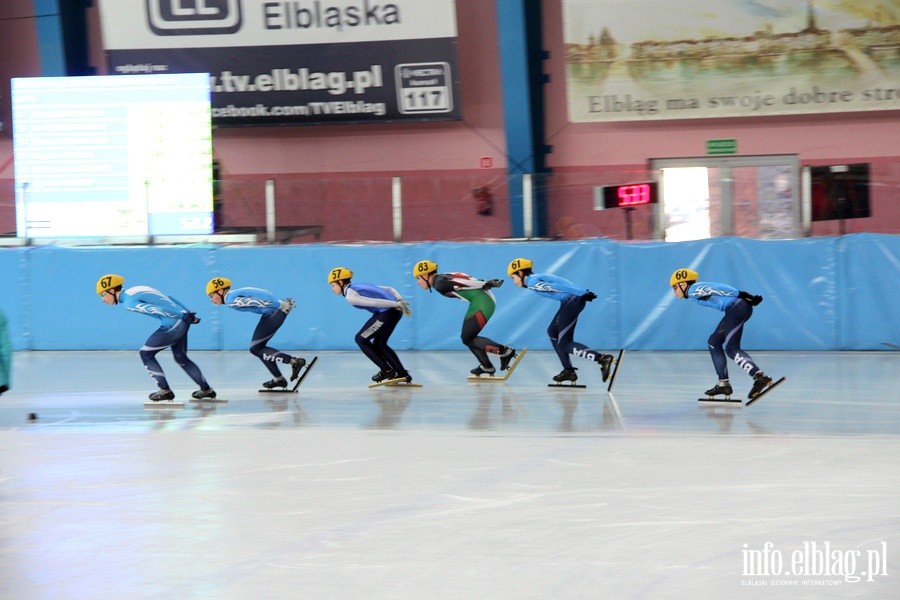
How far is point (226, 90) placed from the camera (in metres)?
18.1

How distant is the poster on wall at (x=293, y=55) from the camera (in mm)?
17688

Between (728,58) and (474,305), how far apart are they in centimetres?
748

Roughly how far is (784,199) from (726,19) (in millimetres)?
4793

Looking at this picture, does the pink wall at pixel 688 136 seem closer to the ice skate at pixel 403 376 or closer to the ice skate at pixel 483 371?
the ice skate at pixel 483 371

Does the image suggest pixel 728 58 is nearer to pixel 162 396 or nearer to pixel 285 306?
pixel 285 306

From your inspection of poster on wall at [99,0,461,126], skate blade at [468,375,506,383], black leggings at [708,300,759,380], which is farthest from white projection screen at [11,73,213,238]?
black leggings at [708,300,759,380]

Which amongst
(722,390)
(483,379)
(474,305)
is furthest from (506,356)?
(722,390)

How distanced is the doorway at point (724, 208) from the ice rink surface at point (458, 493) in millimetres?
3136

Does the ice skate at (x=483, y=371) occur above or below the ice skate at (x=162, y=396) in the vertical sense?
below

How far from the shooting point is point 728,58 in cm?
1709

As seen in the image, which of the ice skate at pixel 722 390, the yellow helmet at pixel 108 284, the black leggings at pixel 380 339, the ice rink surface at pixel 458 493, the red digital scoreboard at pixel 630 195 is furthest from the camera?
the red digital scoreboard at pixel 630 195


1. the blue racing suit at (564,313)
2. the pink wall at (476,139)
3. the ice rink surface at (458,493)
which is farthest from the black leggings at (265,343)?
the pink wall at (476,139)

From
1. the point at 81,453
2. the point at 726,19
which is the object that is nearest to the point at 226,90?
the point at 726,19

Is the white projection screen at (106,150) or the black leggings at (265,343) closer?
the black leggings at (265,343)
